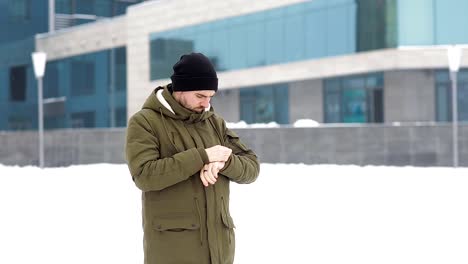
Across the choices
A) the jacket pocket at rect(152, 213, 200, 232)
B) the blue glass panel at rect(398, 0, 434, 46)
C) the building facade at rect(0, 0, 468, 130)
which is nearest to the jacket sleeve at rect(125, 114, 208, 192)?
the jacket pocket at rect(152, 213, 200, 232)

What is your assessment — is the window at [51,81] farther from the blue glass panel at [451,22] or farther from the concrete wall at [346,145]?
the blue glass panel at [451,22]

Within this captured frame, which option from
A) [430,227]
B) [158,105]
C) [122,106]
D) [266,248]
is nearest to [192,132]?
[158,105]

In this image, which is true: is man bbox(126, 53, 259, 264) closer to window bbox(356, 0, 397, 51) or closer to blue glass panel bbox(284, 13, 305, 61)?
window bbox(356, 0, 397, 51)

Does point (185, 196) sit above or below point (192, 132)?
below

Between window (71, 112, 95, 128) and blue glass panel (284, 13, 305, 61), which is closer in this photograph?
blue glass panel (284, 13, 305, 61)

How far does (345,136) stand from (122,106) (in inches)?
1129

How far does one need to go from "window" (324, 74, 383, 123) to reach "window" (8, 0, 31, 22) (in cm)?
3156

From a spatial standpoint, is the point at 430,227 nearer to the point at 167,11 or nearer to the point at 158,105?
the point at 158,105

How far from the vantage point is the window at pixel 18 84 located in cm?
6481

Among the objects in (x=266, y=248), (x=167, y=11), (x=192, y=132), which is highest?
(x=167, y=11)

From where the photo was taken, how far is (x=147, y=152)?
359 cm

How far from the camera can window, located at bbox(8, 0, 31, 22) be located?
210 feet

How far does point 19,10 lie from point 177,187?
6356cm

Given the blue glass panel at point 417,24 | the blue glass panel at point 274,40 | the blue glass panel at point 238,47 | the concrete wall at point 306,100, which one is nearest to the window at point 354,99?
the concrete wall at point 306,100
